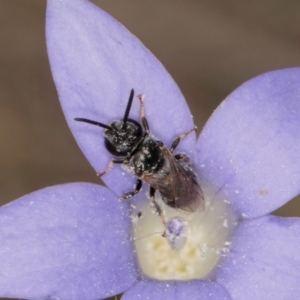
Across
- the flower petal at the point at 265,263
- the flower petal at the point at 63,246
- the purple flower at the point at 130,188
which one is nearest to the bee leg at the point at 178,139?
the purple flower at the point at 130,188

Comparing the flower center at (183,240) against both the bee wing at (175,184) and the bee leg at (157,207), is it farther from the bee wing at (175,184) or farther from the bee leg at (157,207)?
the bee wing at (175,184)

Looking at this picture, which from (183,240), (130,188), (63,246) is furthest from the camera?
(183,240)

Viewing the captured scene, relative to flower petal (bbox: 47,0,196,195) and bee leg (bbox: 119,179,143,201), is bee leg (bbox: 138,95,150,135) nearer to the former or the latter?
flower petal (bbox: 47,0,196,195)

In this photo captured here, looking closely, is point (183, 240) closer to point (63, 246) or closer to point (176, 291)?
point (176, 291)

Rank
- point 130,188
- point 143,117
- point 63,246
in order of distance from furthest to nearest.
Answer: point 130,188 < point 143,117 < point 63,246

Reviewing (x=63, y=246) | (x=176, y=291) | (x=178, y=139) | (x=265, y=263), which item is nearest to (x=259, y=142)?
(x=178, y=139)

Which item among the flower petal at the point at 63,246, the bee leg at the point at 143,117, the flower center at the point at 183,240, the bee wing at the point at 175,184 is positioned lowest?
the flower center at the point at 183,240

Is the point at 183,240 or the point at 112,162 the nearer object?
the point at 112,162
